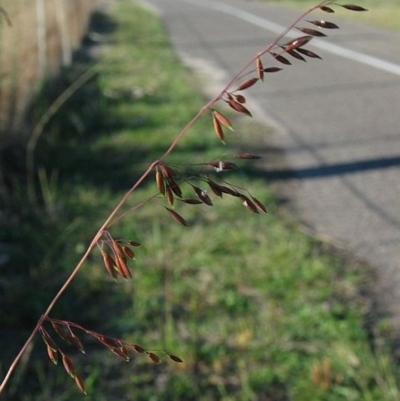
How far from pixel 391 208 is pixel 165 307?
1.77 metres

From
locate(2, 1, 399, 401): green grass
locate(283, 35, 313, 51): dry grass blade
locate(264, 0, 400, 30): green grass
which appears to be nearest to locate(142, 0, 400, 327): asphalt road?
locate(2, 1, 399, 401): green grass

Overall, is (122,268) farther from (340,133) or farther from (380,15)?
(380,15)

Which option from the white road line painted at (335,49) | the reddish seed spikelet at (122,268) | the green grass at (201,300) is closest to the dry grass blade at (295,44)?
the reddish seed spikelet at (122,268)

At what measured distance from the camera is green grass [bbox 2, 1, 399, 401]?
3.45 meters

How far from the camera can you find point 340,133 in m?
7.32

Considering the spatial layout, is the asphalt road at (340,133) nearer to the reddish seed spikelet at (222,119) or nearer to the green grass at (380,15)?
the green grass at (380,15)

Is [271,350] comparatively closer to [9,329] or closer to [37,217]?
[9,329]

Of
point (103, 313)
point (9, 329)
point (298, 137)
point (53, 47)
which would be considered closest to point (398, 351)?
point (103, 313)

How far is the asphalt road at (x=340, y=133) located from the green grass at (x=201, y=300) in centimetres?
20

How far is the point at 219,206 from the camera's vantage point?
5531mm

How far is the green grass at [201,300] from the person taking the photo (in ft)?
11.3

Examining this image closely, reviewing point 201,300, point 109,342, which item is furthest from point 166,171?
point 201,300

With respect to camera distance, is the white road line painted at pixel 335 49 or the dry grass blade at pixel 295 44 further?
the white road line painted at pixel 335 49

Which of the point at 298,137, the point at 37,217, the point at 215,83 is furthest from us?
the point at 215,83
